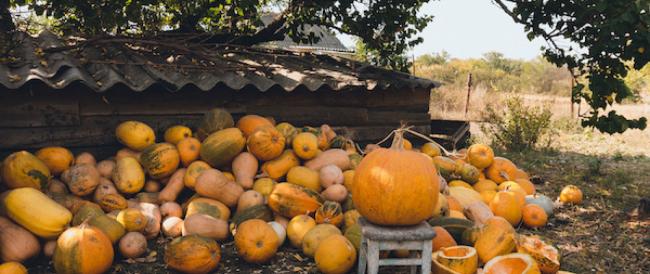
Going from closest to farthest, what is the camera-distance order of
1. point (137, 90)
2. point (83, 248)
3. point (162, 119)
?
point (83, 248), point (137, 90), point (162, 119)

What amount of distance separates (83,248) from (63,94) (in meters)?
2.52

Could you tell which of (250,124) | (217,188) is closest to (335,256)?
(217,188)

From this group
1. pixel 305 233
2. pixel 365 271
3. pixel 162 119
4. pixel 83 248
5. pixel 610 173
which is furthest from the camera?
pixel 610 173

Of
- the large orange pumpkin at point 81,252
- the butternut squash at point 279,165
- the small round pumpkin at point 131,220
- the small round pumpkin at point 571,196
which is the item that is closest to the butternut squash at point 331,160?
the butternut squash at point 279,165

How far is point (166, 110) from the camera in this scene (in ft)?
21.3

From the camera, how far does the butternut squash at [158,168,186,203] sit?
5.46m

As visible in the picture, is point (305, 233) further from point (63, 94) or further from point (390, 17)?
point (390, 17)

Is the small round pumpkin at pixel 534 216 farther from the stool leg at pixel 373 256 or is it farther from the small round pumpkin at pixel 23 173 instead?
the small round pumpkin at pixel 23 173

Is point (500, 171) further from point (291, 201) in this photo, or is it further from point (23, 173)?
point (23, 173)

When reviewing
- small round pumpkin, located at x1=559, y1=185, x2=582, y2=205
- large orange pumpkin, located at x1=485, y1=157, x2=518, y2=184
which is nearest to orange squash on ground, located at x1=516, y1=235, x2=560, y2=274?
large orange pumpkin, located at x1=485, y1=157, x2=518, y2=184

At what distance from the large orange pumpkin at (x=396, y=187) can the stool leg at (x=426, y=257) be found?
0.63 feet

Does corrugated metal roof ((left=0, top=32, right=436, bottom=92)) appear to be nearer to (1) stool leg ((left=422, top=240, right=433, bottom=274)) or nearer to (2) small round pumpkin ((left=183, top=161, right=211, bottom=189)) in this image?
(2) small round pumpkin ((left=183, top=161, right=211, bottom=189))

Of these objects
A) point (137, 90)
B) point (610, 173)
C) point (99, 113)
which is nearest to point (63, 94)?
point (99, 113)

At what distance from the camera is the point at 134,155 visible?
5816mm
